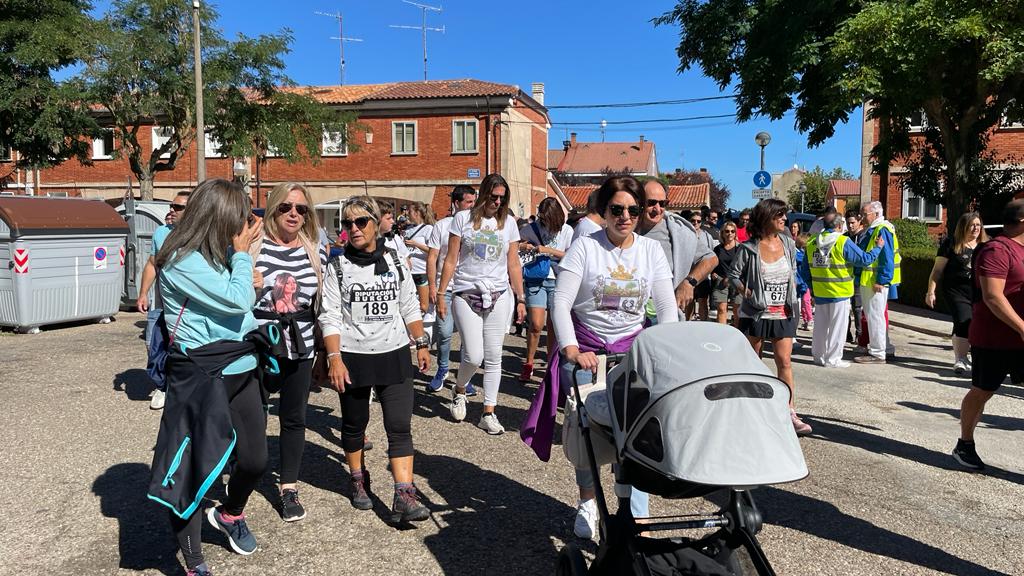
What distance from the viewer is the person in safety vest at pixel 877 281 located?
30.7 feet

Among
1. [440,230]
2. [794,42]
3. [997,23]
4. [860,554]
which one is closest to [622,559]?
[860,554]

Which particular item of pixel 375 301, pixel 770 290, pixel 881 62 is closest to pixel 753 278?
pixel 770 290

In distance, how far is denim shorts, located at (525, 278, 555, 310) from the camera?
8530mm

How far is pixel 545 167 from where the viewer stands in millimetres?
42938

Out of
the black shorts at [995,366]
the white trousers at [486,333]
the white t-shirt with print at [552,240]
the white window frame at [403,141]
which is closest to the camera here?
the black shorts at [995,366]

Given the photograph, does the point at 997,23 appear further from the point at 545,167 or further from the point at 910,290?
the point at 545,167

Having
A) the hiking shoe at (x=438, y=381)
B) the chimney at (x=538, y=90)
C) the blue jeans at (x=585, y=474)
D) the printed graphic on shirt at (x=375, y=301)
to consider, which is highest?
the chimney at (x=538, y=90)

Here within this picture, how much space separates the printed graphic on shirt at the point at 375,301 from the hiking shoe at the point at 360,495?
3.18 feet

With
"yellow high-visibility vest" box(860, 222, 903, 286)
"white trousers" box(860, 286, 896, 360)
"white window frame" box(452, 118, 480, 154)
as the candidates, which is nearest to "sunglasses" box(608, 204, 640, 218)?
"yellow high-visibility vest" box(860, 222, 903, 286)

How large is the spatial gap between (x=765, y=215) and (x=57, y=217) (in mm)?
10380

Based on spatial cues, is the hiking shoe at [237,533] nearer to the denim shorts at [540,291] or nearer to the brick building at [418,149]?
the denim shorts at [540,291]

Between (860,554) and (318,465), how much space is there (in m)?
3.41

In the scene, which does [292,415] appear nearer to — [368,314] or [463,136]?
[368,314]

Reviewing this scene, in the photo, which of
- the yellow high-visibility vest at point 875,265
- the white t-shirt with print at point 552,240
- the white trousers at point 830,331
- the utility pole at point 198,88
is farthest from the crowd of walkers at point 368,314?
the utility pole at point 198,88
